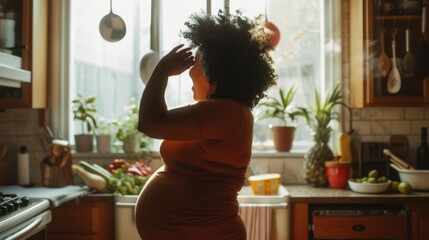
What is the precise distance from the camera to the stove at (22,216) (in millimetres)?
1657

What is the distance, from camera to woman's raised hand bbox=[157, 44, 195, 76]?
1.27 metres

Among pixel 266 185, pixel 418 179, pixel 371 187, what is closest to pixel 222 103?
pixel 266 185

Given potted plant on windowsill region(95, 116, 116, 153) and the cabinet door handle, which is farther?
potted plant on windowsill region(95, 116, 116, 153)

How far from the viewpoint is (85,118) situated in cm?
288

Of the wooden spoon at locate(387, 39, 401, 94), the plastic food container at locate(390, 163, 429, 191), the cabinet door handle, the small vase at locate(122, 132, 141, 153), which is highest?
the wooden spoon at locate(387, 39, 401, 94)

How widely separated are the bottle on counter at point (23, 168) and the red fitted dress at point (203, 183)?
5.53 ft

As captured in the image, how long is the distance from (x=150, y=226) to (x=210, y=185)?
0.22 m

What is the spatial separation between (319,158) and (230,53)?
1.55 meters

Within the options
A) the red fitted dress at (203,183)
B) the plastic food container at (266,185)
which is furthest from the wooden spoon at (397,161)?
the red fitted dress at (203,183)

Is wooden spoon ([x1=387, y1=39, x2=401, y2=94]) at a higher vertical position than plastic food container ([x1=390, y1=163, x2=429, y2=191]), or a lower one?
higher

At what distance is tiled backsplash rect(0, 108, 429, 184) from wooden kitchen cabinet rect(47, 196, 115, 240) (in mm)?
642

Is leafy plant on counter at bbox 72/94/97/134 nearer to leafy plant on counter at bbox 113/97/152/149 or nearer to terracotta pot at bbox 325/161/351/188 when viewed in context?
leafy plant on counter at bbox 113/97/152/149

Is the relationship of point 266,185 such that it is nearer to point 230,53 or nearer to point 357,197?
point 357,197

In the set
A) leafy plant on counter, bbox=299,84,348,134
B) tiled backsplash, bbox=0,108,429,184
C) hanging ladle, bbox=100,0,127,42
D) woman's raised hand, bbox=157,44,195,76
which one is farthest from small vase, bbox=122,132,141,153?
woman's raised hand, bbox=157,44,195,76
